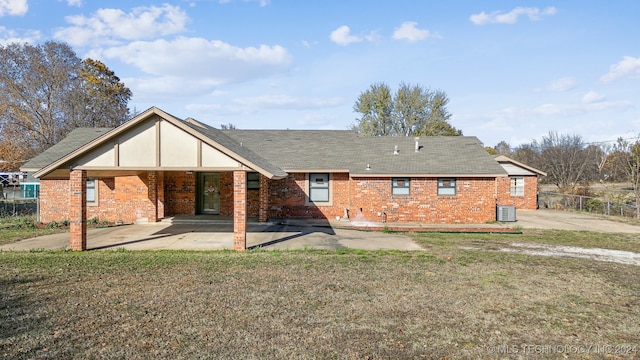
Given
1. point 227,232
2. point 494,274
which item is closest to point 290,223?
point 227,232

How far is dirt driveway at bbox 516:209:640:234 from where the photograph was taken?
49.2 ft

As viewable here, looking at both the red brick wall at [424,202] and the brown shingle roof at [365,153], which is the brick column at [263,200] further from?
the red brick wall at [424,202]

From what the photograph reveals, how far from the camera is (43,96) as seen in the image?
1474 inches

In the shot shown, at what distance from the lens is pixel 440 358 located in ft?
14.3

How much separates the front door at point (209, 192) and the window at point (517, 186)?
55.7 ft

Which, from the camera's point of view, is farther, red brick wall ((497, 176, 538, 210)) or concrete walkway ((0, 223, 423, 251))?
red brick wall ((497, 176, 538, 210))

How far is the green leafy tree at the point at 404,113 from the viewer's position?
4050 cm

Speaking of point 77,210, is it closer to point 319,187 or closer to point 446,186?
point 319,187

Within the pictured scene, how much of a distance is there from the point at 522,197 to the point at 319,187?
13.3m

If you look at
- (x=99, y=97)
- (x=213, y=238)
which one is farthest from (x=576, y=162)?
(x=99, y=97)

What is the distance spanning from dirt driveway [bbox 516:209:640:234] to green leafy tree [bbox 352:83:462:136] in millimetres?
22100

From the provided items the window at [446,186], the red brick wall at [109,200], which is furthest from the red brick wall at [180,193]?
the window at [446,186]

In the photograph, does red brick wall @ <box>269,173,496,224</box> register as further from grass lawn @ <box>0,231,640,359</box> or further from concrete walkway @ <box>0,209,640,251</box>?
grass lawn @ <box>0,231,640,359</box>

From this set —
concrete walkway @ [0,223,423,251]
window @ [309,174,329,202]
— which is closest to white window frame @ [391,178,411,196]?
window @ [309,174,329,202]
